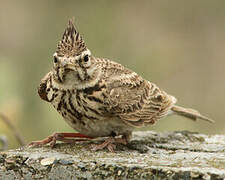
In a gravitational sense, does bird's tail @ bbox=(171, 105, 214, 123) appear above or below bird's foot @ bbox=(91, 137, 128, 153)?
below

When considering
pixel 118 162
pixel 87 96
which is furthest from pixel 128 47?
pixel 118 162

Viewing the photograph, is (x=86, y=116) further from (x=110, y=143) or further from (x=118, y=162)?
(x=118, y=162)

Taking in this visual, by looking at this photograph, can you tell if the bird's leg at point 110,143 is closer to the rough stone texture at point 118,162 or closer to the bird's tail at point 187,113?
the rough stone texture at point 118,162

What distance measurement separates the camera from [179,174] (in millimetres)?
6176

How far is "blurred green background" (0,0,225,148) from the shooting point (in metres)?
9.63

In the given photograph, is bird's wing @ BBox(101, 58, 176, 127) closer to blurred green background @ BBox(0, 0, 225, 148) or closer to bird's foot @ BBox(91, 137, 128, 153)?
bird's foot @ BBox(91, 137, 128, 153)

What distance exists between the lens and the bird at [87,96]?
23.3 feet

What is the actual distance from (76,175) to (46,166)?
1.02ft

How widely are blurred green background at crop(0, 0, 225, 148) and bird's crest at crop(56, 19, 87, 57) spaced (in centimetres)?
204

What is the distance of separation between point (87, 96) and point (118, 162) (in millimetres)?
1003

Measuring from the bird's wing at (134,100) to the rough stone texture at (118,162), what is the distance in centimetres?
34

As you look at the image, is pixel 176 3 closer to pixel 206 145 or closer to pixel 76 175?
pixel 206 145

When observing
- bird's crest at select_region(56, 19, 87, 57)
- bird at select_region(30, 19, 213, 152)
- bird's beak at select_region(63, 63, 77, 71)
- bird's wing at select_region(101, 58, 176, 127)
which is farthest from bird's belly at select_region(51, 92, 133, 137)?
bird's crest at select_region(56, 19, 87, 57)

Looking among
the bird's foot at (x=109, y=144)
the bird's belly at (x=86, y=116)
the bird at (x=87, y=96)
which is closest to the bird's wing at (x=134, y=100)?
the bird at (x=87, y=96)
